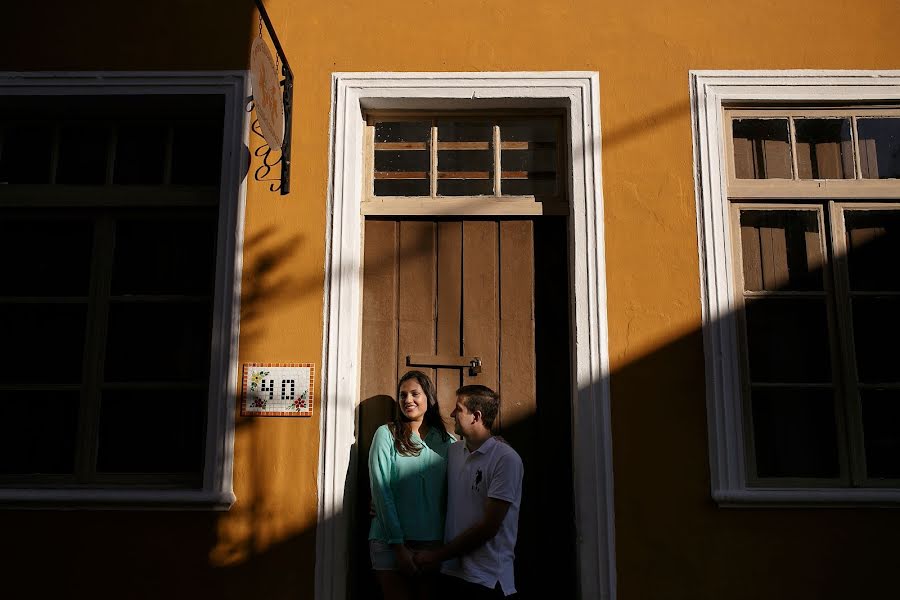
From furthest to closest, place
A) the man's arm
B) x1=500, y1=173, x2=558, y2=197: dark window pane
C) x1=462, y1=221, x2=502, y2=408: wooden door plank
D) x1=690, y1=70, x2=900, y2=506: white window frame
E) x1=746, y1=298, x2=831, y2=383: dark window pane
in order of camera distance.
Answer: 1. x1=500, y1=173, x2=558, y2=197: dark window pane
2. x1=462, y1=221, x2=502, y2=408: wooden door plank
3. x1=746, y1=298, x2=831, y2=383: dark window pane
4. x1=690, y1=70, x2=900, y2=506: white window frame
5. the man's arm

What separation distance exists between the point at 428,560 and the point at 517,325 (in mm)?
1394

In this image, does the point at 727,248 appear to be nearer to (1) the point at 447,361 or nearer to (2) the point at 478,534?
(1) the point at 447,361

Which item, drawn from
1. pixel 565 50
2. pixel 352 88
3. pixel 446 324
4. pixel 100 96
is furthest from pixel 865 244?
pixel 100 96

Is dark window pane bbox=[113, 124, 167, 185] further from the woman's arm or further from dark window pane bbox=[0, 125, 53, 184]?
the woman's arm

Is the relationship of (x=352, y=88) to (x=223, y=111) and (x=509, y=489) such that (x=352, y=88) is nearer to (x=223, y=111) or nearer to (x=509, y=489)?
(x=223, y=111)

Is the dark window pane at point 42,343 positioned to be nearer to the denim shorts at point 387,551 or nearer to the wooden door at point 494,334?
the wooden door at point 494,334

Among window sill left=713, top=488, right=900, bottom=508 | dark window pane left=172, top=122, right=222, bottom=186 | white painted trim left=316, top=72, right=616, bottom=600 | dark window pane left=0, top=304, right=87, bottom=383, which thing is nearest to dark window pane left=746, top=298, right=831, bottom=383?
window sill left=713, top=488, right=900, bottom=508

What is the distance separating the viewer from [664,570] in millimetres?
4121

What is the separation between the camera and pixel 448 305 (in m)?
4.57

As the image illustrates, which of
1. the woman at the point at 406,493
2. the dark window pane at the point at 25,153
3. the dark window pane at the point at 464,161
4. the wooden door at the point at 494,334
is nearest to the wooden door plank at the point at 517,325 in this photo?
the wooden door at the point at 494,334

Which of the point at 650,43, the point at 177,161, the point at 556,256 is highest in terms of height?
the point at 650,43

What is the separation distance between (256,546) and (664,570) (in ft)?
6.76

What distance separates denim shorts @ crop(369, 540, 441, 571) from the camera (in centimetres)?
390

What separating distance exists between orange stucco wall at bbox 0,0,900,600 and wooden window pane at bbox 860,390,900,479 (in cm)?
26
